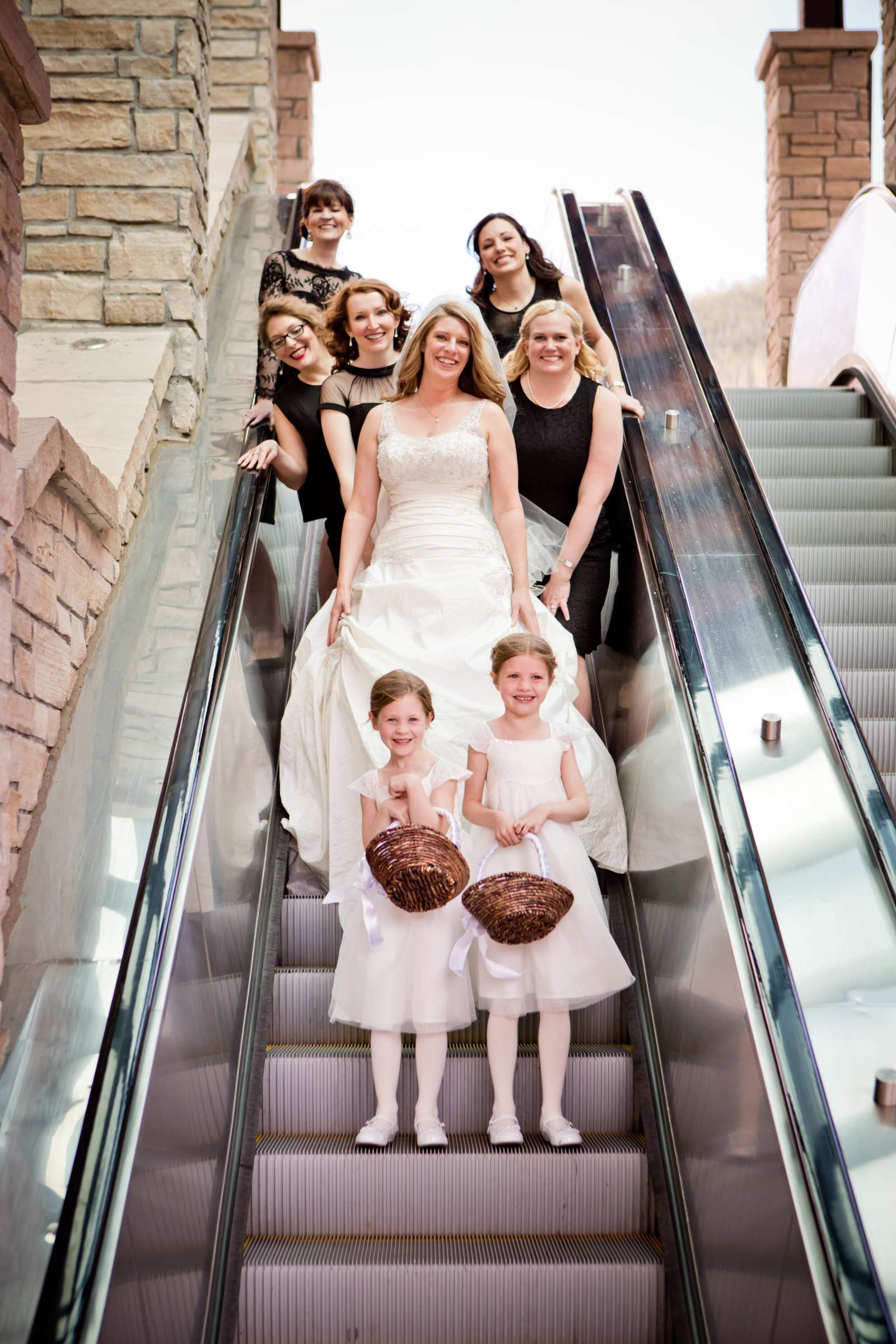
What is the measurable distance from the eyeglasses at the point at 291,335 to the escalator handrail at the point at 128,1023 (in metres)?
1.63

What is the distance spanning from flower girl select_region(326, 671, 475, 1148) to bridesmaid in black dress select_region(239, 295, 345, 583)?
1618 millimetres

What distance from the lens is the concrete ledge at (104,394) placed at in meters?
3.39

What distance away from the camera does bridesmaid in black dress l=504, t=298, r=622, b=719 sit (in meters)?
3.81

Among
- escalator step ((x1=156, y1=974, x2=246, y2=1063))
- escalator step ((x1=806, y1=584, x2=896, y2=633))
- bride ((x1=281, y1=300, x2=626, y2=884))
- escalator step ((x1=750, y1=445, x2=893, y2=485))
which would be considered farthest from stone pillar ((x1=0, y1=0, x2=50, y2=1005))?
escalator step ((x1=750, y1=445, x2=893, y2=485))

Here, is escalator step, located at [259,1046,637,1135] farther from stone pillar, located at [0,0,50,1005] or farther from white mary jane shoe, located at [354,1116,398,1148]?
stone pillar, located at [0,0,50,1005]

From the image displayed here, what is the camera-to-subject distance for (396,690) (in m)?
2.86

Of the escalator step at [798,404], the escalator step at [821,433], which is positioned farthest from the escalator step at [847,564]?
the escalator step at [798,404]

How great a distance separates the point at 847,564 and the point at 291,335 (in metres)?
2.38

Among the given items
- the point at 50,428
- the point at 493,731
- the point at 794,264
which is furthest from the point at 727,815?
the point at 794,264

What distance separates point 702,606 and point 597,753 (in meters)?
0.54

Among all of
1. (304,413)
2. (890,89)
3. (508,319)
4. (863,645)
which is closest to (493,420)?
(304,413)

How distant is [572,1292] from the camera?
2453 millimetres

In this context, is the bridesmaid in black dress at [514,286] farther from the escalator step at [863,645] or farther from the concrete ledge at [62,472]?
the concrete ledge at [62,472]

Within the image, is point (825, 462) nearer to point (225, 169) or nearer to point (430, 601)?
point (430, 601)
